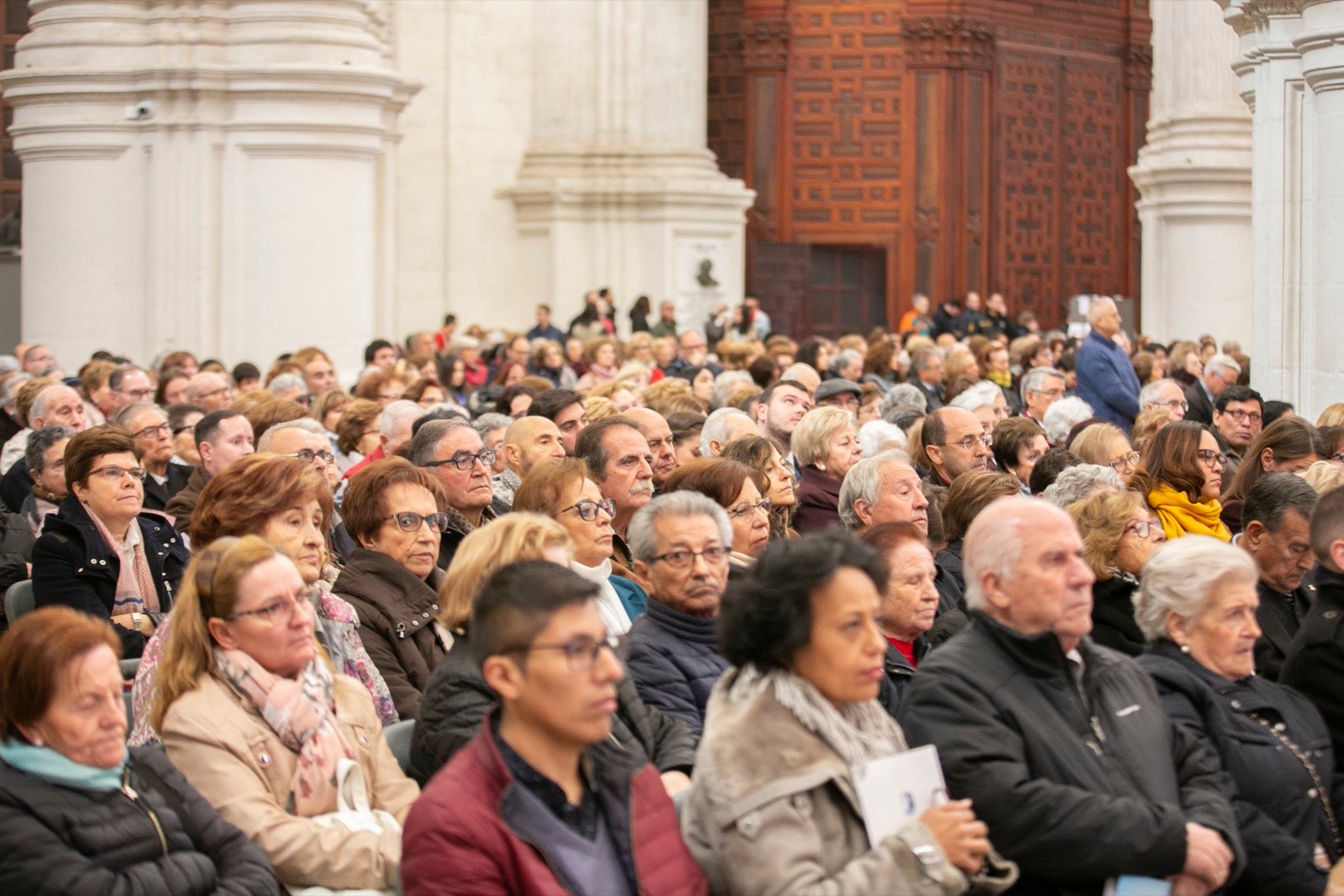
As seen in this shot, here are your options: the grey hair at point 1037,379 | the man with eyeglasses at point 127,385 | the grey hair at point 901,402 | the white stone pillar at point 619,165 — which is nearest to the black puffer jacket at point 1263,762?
the grey hair at point 901,402

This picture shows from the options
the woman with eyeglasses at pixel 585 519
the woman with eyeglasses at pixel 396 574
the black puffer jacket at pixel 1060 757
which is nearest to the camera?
the black puffer jacket at pixel 1060 757

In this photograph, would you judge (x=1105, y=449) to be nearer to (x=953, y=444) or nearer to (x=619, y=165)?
(x=953, y=444)

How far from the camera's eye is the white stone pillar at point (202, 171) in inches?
562

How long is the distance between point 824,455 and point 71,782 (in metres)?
4.78

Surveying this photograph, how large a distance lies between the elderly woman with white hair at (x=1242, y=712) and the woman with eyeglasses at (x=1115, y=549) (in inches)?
40.1

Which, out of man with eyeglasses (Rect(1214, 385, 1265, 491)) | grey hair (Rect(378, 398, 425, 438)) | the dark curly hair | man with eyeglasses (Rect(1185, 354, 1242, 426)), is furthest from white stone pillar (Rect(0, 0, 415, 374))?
the dark curly hair

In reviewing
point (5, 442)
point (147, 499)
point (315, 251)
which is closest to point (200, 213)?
point (315, 251)

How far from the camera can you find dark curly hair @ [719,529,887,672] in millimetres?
3922

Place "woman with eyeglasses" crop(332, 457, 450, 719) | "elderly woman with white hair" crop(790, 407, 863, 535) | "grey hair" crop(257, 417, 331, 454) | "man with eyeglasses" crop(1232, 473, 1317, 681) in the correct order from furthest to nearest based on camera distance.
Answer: "elderly woman with white hair" crop(790, 407, 863, 535) → "grey hair" crop(257, 417, 331, 454) → "man with eyeglasses" crop(1232, 473, 1317, 681) → "woman with eyeglasses" crop(332, 457, 450, 719)

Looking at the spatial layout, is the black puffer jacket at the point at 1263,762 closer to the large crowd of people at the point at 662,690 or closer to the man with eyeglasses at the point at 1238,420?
the large crowd of people at the point at 662,690

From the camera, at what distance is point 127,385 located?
10641 mm

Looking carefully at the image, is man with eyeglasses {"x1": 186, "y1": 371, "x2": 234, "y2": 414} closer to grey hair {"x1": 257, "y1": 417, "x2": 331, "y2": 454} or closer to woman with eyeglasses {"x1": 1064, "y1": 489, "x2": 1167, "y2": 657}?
grey hair {"x1": 257, "y1": 417, "x2": 331, "y2": 454}

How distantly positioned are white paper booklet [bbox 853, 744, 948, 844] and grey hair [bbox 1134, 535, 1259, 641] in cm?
105

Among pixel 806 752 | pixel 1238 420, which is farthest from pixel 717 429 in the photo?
pixel 806 752
